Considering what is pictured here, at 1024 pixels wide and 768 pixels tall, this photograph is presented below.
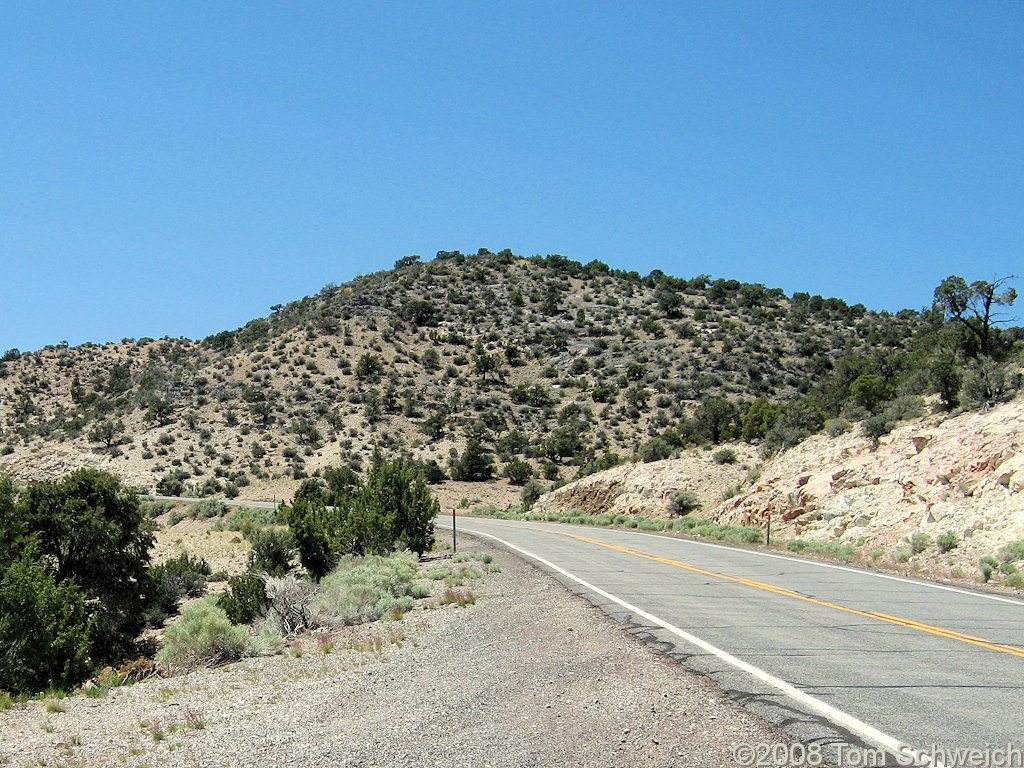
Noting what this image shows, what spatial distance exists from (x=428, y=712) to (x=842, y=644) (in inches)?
185

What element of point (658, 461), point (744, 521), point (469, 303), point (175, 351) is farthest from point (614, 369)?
point (175, 351)

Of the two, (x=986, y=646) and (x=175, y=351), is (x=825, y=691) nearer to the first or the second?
(x=986, y=646)

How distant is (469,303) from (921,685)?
292 ft

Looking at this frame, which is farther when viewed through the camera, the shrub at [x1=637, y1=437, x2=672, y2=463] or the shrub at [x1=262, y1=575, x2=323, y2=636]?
the shrub at [x1=637, y1=437, x2=672, y2=463]

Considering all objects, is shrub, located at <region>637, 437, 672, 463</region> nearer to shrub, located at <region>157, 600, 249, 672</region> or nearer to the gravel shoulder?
shrub, located at <region>157, 600, 249, 672</region>

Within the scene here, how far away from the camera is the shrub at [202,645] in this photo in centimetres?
1189

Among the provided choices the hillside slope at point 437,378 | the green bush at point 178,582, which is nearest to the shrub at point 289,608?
the green bush at point 178,582

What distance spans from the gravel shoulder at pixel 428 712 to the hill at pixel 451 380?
3142 centimetres

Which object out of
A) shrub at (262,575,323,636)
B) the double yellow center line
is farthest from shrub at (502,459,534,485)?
shrub at (262,575,323,636)

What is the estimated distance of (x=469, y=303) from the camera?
94.1 metres

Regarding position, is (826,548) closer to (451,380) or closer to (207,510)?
(207,510)

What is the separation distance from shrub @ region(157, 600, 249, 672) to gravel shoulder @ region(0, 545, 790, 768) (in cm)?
146

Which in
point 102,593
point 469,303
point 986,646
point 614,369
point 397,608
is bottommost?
point 102,593

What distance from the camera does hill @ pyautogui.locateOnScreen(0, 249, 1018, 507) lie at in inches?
2371
